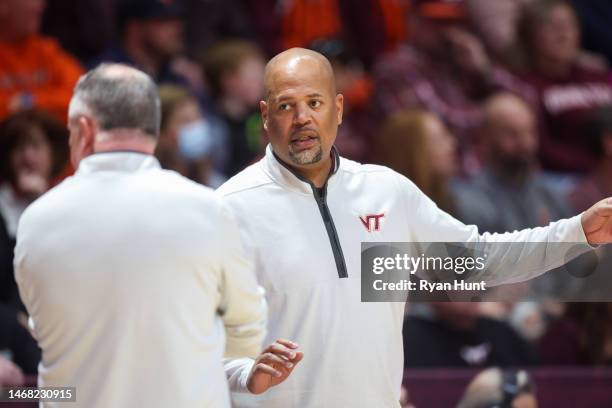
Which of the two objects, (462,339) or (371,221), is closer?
(371,221)

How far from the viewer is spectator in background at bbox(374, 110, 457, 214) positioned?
559cm

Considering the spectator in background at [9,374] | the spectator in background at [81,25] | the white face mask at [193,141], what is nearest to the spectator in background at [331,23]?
the spectator in background at [81,25]

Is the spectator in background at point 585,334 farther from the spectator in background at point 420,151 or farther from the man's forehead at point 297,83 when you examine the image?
the man's forehead at point 297,83

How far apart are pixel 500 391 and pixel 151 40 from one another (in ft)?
9.88

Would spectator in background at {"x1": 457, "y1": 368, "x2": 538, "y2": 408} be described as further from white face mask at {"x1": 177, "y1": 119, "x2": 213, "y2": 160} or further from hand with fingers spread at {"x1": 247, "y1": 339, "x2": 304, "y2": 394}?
white face mask at {"x1": 177, "y1": 119, "x2": 213, "y2": 160}

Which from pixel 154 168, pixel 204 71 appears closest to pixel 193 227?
pixel 154 168

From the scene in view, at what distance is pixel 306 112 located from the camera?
337cm

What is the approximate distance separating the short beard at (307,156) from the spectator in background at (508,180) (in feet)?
5.49

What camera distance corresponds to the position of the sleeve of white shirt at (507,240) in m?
→ 3.49

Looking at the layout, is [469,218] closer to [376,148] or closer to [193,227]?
[376,148]

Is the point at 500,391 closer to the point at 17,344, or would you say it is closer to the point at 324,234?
the point at 324,234

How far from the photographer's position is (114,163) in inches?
116

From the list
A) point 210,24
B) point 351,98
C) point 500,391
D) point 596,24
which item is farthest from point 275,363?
point 596,24

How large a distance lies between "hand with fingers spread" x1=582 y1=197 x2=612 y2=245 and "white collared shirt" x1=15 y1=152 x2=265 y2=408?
3.47ft
